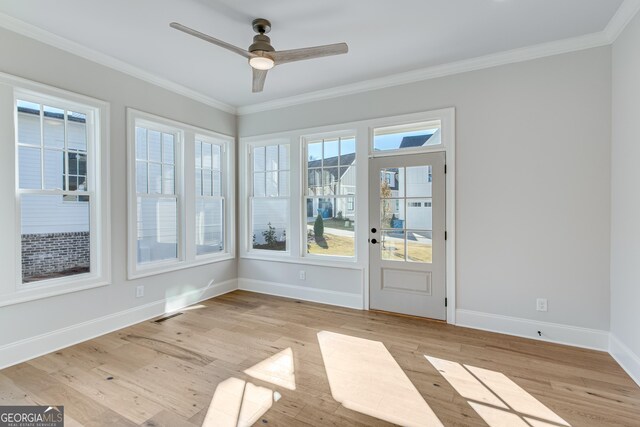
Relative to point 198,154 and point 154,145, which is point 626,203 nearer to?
point 198,154

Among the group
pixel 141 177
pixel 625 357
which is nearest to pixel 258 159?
pixel 141 177

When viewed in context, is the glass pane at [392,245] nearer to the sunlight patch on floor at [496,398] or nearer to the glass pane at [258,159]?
the sunlight patch on floor at [496,398]

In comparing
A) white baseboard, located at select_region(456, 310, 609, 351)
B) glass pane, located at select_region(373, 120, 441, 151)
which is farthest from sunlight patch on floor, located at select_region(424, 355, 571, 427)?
glass pane, located at select_region(373, 120, 441, 151)

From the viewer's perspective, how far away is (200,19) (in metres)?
2.68

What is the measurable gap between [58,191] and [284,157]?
276 cm

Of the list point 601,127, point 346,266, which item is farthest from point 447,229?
point 601,127

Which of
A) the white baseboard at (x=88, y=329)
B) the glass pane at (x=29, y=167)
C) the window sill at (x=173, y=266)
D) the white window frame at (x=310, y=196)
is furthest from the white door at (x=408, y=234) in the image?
the glass pane at (x=29, y=167)

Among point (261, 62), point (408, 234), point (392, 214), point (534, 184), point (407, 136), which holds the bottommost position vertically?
point (408, 234)

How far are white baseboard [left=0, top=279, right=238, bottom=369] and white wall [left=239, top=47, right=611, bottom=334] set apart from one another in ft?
11.7

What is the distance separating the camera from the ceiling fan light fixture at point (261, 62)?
258 centimetres

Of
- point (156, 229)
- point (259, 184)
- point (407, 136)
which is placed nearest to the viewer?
point (407, 136)

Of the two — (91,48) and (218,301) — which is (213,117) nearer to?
(91,48)

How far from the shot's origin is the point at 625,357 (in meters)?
2.58

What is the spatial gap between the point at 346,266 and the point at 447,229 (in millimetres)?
1396
